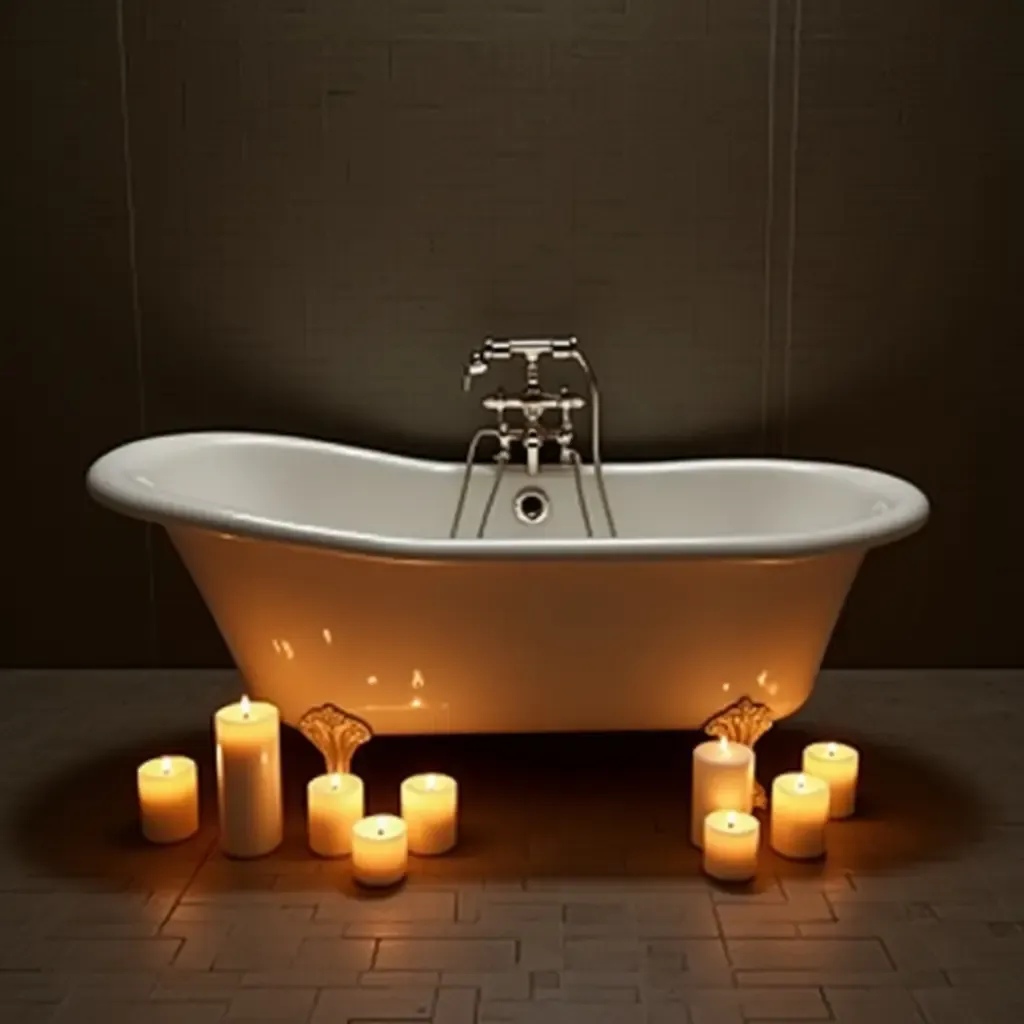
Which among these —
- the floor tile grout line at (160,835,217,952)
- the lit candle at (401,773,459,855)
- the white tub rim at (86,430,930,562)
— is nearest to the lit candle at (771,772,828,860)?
the white tub rim at (86,430,930,562)

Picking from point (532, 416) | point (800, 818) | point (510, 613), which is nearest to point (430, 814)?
point (510, 613)

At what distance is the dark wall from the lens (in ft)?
8.87

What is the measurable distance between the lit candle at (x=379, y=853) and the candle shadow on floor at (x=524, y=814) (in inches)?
1.7

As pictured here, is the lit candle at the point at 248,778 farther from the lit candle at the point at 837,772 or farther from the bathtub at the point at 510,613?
the lit candle at the point at 837,772

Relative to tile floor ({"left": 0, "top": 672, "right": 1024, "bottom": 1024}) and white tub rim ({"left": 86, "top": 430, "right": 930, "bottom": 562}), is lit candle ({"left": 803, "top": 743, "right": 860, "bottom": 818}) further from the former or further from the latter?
white tub rim ({"left": 86, "top": 430, "right": 930, "bottom": 562})

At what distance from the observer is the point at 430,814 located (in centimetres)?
207

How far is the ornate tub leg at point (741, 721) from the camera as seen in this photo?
220cm

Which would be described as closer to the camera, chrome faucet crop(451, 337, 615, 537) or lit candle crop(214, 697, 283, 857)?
lit candle crop(214, 697, 283, 857)

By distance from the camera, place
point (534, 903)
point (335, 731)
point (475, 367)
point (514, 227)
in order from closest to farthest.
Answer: point (534, 903)
point (335, 731)
point (475, 367)
point (514, 227)

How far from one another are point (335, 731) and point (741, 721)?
2.25 feet

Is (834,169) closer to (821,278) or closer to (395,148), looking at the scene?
(821,278)

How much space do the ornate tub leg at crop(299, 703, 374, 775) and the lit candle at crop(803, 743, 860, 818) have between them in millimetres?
760

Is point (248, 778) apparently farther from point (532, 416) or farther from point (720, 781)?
point (532, 416)

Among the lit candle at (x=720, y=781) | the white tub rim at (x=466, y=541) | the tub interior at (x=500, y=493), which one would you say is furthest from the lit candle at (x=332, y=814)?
the tub interior at (x=500, y=493)
